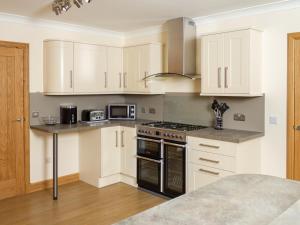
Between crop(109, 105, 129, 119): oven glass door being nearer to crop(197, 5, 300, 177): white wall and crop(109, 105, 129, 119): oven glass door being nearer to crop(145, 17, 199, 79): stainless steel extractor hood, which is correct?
crop(145, 17, 199, 79): stainless steel extractor hood

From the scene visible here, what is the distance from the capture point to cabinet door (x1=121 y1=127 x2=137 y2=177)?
4465 millimetres

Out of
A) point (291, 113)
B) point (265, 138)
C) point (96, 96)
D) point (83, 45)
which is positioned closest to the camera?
point (291, 113)

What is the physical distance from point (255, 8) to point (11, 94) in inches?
132

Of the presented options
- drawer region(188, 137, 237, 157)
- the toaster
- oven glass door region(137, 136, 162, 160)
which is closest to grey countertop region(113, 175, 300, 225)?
drawer region(188, 137, 237, 157)

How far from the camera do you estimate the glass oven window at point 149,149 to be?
4070mm

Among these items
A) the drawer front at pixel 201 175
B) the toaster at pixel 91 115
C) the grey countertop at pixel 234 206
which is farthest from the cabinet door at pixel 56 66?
the grey countertop at pixel 234 206

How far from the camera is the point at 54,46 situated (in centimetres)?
427

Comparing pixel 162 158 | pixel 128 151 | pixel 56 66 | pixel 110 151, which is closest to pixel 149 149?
pixel 162 158

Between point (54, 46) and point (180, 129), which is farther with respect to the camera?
point (54, 46)

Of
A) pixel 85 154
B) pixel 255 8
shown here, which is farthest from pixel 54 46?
pixel 255 8

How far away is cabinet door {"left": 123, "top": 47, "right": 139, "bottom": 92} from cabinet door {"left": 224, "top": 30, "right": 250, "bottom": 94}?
163 cm

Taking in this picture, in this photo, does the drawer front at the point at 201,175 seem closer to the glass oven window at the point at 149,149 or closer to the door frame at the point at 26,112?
the glass oven window at the point at 149,149

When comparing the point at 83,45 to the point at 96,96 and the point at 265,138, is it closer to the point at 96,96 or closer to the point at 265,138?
the point at 96,96

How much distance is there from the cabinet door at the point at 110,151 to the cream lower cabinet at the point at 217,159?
134 centimetres
